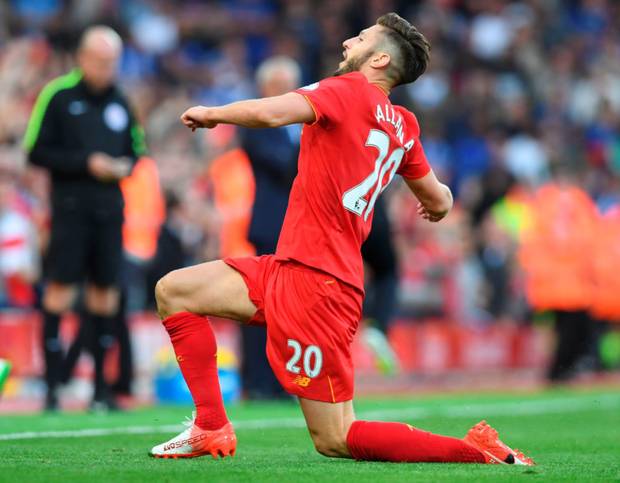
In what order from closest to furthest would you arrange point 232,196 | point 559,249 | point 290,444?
1. point 290,444
2. point 232,196
3. point 559,249

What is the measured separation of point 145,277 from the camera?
47.6ft

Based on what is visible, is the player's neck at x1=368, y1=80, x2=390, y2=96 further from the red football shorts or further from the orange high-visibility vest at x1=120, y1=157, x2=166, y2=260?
the orange high-visibility vest at x1=120, y1=157, x2=166, y2=260

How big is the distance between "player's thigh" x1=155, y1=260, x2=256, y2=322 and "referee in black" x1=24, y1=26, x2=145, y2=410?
156 inches

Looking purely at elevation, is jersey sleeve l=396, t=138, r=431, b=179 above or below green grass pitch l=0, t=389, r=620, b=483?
above

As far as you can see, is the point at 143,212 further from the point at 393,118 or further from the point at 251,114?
the point at 251,114

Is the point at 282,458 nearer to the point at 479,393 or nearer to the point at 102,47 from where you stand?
the point at 102,47

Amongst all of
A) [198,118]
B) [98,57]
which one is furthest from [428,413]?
[198,118]

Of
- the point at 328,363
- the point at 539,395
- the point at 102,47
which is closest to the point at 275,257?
the point at 328,363

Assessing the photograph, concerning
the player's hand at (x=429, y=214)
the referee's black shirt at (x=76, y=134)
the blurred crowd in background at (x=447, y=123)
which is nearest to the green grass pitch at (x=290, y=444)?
the player's hand at (x=429, y=214)

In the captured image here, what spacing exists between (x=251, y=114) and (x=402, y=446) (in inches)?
65.3

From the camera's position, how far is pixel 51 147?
10.4m

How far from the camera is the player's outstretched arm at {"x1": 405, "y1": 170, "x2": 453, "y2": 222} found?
6.70m

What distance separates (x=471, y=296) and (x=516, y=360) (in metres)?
0.99

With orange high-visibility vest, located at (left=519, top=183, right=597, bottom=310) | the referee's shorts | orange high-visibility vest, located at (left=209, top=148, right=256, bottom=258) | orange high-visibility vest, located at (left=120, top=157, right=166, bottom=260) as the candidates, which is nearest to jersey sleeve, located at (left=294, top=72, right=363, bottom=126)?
the referee's shorts
